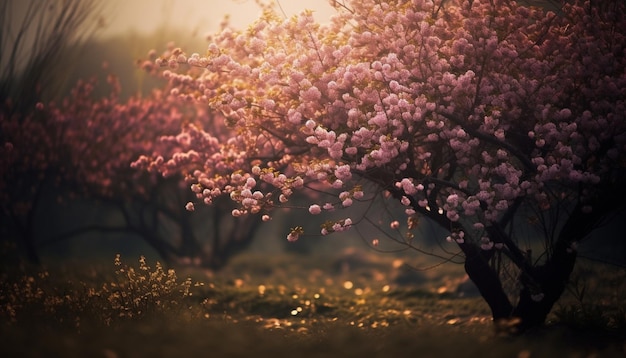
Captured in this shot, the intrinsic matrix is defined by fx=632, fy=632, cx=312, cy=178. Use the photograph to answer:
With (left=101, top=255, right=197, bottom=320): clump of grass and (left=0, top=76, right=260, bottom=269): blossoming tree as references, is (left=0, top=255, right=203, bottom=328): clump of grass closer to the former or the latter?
(left=101, top=255, right=197, bottom=320): clump of grass

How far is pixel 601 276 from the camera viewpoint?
1644 centimetres

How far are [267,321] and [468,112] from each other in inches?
264

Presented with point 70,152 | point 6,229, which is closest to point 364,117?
point 70,152

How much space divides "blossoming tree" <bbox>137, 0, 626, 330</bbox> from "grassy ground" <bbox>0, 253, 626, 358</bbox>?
1604 millimetres

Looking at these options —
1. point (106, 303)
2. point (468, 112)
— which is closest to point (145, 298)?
point (106, 303)

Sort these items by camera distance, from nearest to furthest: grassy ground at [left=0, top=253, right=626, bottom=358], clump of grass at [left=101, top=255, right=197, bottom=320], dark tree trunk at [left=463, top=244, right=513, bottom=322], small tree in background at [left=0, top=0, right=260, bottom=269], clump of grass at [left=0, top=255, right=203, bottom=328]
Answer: grassy ground at [left=0, top=253, right=626, bottom=358] < clump of grass at [left=0, top=255, right=203, bottom=328] < clump of grass at [left=101, top=255, right=197, bottom=320] < dark tree trunk at [left=463, top=244, right=513, bottom=322] < small tree in background at [left=0, top=0, right=260, bottom=269]

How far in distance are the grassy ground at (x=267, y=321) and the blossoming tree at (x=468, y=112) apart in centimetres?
160

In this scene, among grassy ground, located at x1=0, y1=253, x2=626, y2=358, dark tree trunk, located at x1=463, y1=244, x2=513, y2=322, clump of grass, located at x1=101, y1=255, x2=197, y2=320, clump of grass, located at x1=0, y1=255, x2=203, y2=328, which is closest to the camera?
grassy ground, located at x1=0, y1=253, x2=626, y2=358

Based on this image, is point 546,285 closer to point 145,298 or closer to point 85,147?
point 145,298

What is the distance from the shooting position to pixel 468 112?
1130 centimetres

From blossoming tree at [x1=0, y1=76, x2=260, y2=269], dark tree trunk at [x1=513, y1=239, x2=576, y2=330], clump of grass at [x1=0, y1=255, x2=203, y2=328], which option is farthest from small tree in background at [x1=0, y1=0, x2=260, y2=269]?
dark tree trunk at [x1=513, y1=239, x2=576, y2=330]

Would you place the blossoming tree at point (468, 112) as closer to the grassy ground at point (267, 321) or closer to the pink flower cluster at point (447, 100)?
the pink flower cluster at point (447, 100)

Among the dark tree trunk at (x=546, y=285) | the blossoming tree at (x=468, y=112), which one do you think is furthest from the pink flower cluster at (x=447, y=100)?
the dark tree trunk at (x=546, y=285)

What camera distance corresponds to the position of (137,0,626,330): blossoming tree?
10.6 m
